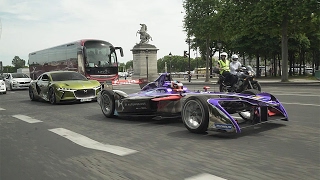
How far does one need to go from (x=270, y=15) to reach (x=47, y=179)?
24.5 meters

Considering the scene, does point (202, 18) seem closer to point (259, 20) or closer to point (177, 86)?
point (259, 20)

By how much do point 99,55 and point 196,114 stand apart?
20.9m

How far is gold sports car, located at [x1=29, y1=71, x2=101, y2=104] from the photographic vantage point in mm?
13984

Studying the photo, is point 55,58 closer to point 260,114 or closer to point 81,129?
point 81,129

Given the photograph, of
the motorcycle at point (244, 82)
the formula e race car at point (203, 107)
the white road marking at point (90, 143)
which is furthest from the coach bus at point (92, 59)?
the white road marking at point (90, 143)

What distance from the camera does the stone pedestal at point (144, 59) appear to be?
47.3m

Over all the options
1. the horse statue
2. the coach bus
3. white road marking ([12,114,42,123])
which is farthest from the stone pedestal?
white road marking ([12,114,42,123])

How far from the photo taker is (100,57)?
87.6 ft

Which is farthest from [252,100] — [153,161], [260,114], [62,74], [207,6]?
[207,6]

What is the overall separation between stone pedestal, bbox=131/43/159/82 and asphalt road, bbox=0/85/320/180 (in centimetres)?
3902

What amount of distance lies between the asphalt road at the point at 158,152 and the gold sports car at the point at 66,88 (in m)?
5.67

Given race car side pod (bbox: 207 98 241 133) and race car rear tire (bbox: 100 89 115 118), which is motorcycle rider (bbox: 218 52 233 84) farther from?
Answer: race car side pod (bbox: 207 98 241 133)

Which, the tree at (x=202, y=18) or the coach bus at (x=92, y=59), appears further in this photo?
the tree at (x=202, y=18)

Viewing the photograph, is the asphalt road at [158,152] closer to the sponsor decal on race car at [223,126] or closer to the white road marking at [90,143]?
the white road marking at [90,143]
